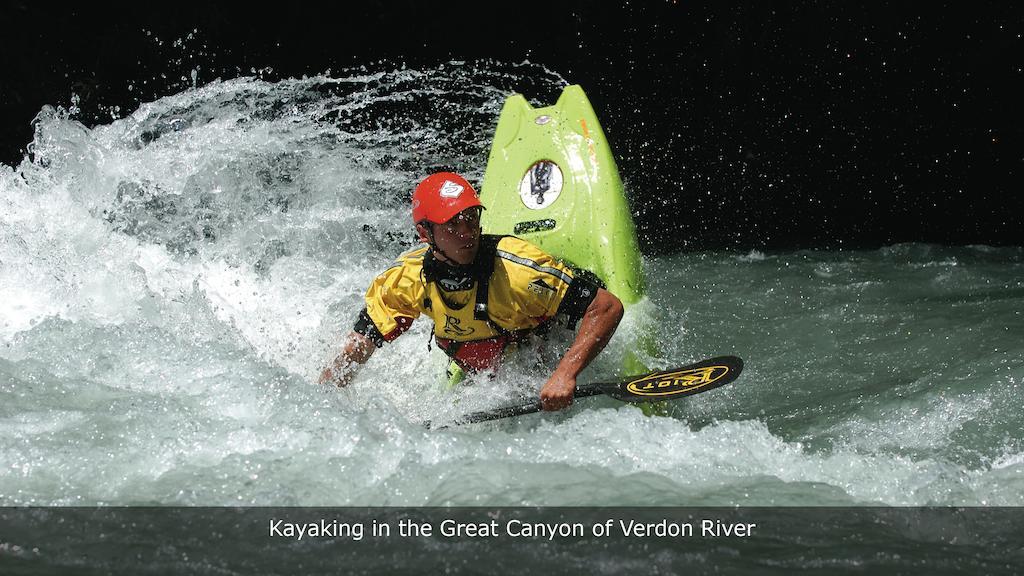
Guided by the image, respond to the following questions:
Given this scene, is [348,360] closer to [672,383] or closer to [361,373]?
[361,373]

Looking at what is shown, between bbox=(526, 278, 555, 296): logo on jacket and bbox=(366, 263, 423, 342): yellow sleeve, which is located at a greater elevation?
bbox=(366, 263, 423, 342): yellow sleeve

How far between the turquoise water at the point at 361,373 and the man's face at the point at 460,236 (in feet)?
1.71

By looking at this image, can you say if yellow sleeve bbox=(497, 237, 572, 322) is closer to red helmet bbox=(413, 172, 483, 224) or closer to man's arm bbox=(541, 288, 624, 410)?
man's arm bbox=(541, 288, 624, 410)

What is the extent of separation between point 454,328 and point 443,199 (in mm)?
507

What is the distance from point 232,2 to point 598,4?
2.92m

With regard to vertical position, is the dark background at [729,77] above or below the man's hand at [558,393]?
above

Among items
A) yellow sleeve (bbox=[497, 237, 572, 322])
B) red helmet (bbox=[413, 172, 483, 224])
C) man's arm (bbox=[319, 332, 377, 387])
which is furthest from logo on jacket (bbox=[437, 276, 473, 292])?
man's arm (bbox=[319, 332, 377, 387])

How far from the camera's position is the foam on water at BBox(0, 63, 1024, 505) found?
2.66m

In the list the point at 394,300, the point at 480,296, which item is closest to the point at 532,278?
the point at 480,296

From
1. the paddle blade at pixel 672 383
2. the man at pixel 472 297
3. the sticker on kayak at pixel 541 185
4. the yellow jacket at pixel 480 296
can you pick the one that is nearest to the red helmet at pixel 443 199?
the man at pixel 472 297

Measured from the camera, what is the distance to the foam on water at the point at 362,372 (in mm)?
2664

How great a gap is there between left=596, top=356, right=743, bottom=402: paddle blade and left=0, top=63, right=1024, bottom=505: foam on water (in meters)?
0.11

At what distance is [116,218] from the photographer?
484 cm

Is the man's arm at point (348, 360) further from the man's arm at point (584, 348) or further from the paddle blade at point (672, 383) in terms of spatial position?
the paddle blade at point (672, 383)
